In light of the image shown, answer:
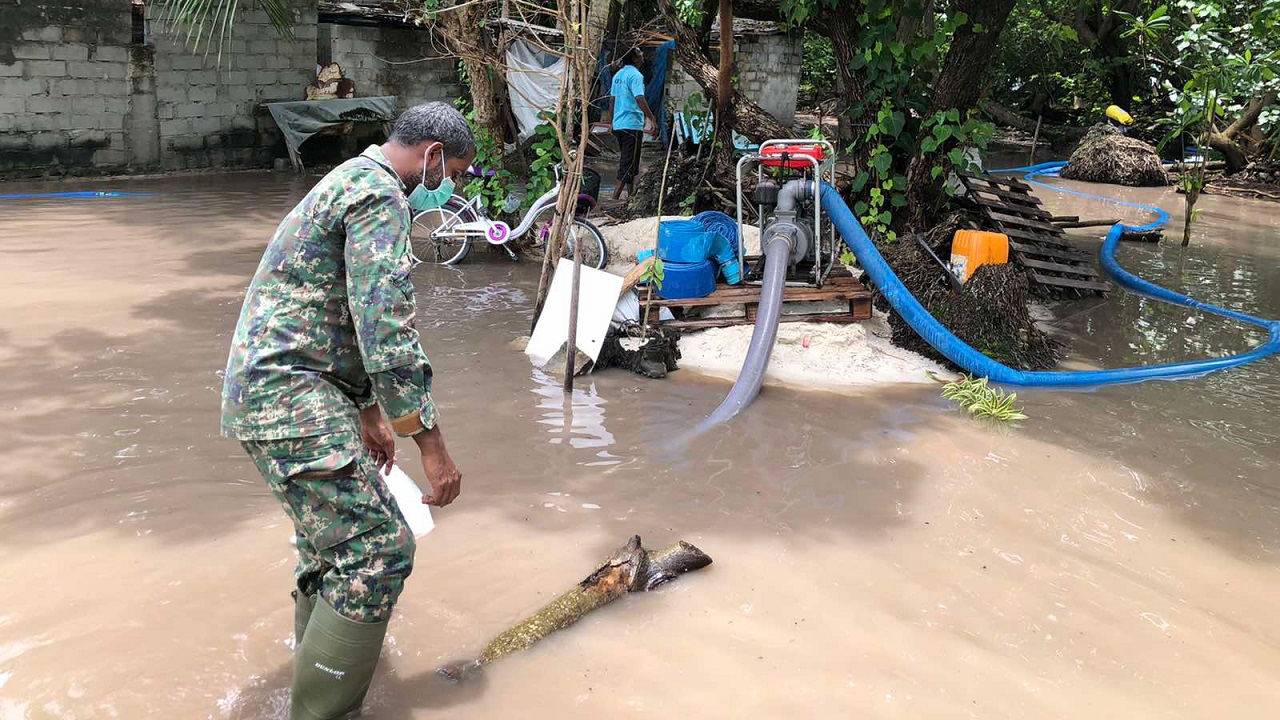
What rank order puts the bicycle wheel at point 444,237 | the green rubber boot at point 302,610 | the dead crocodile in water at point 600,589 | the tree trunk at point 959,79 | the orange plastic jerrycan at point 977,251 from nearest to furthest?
the green rubber boot at point 302,610
the dead crocodile in water at point 600,589
the orange plastic jerrycan at point 977,251
the tree trunk at point 959,79
the bicycle wheel at point 444,237

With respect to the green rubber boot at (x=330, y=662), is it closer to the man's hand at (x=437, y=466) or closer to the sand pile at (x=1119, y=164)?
the man's hand at (x=437, y=466)

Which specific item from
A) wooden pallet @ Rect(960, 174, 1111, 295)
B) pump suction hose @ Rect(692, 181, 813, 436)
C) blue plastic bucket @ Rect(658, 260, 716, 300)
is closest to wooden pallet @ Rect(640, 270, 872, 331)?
blue plastic bucket @ Rect(658, 260, 716, 300)

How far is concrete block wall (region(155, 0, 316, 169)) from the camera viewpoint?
1187cm

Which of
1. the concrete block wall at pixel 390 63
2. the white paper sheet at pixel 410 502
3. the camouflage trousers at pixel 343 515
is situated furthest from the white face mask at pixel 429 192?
the concrete block wall at pixel 390 63

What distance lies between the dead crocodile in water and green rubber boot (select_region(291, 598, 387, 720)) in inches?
20.2

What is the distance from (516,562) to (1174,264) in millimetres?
8698

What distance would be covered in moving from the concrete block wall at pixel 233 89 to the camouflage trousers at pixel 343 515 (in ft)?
36.9

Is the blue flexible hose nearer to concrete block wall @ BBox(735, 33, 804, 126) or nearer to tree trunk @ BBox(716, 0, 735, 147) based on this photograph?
tree trunk @ BBox(716, 0, 735, 147)

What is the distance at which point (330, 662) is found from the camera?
7.86 ft

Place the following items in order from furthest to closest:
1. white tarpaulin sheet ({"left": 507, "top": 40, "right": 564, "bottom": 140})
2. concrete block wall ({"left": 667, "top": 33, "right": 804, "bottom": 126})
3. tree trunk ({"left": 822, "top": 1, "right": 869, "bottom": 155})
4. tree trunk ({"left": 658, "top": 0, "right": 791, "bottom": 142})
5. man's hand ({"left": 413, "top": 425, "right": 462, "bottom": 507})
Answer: concrete block wall ({"left": 667, "top": 33, "right": 804, "bottom": 126})
white tarpaulin sheet ({"left": 507, "top": 40, "right": 564, "bottom": 140})
tree trunk ({"left": 658, "top": 0, "right": 791, "bottom": 142})
tree trunk ({"left": 822, "top": 1, "right": 869, "bottom": 155})
man's hand ({"left": 413, "top": 425, "right": 462, "bottom": 507})

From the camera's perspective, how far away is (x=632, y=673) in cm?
298

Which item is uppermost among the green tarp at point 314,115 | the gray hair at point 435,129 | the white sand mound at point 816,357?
the green tarp at point 314,115

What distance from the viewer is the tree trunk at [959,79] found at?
7.04 metres

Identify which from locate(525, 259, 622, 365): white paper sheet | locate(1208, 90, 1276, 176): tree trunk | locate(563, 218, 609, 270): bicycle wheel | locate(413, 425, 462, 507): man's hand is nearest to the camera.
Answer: locate(413, 425, 462, 507): man's hand
